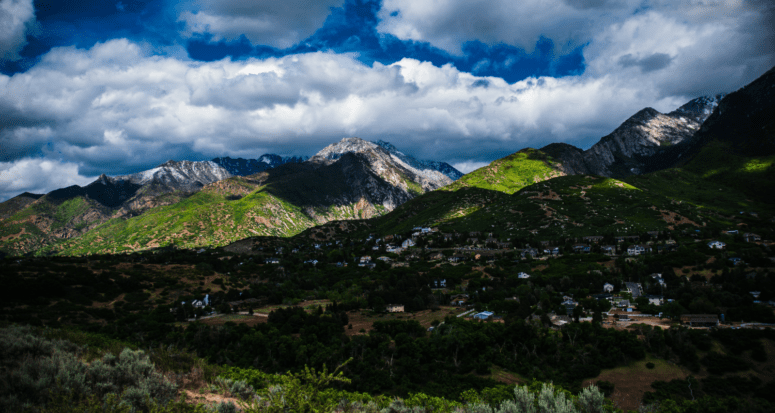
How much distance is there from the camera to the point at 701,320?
44594 millimetres

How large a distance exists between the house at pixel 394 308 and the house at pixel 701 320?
1590 inches

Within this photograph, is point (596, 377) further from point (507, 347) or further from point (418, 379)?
point (418, 379)

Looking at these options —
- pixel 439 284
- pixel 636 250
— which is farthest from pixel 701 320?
pixel 636 250

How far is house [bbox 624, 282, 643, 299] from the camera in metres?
59.6

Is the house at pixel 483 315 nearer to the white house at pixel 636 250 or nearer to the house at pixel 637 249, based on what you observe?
the white house at pixel 636 250

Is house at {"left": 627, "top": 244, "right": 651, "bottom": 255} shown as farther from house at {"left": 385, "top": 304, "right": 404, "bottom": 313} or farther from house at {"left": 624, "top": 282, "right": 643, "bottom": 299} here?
house at {"left": 385, "top": 304, "right": 404, "bottom": 313}

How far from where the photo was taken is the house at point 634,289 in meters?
59.6

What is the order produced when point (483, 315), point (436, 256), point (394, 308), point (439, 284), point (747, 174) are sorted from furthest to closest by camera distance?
point (747, 174) → point (436, 256) → point (439, 284) → point (394, 308) → point (483, 315)

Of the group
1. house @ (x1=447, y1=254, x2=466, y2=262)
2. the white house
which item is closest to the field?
the white house

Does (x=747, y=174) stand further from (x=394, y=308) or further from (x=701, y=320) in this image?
(x=394, y=308)

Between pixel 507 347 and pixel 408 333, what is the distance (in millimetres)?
12051

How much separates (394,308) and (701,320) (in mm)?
43358

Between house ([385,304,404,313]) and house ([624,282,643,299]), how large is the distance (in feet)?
125

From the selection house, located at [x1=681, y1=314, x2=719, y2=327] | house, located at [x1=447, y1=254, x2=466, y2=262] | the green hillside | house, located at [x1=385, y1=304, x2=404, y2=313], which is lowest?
house, located at [x1=385, y1=304, x2=404, y2=313]
